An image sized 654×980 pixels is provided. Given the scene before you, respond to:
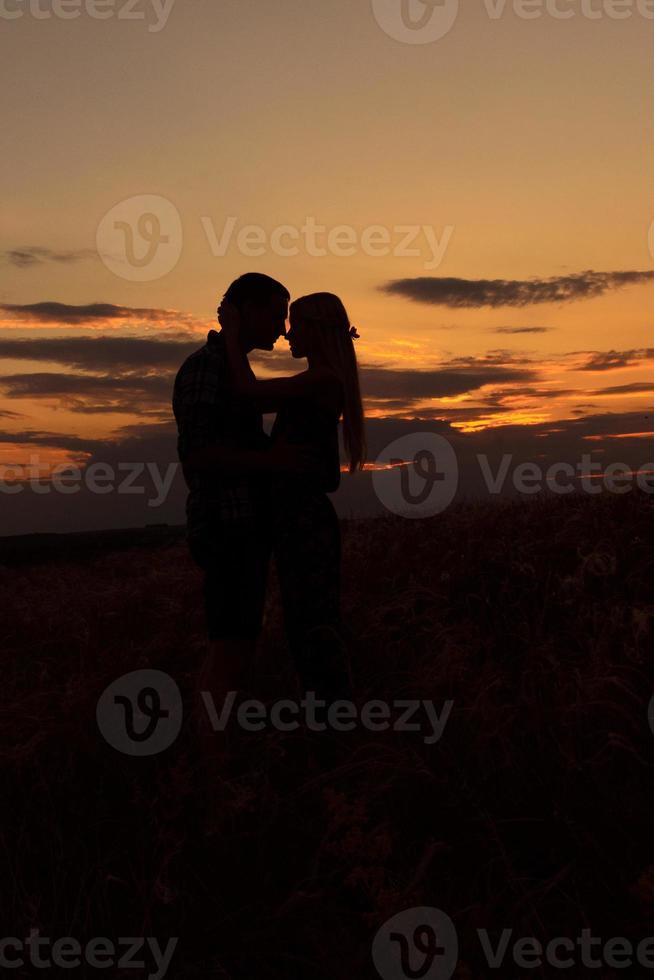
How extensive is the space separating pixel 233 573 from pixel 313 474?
550mm

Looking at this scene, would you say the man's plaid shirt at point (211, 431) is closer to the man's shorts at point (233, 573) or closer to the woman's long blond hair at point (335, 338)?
the man's shorts at point (233, 573)

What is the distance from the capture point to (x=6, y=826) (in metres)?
3.78

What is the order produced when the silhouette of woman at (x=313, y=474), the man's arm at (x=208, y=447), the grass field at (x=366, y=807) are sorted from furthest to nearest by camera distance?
the silhouette of woman at (x=313, y=474), the man's arm at (x=208, y=447), the grass field at (x=366, y=807)

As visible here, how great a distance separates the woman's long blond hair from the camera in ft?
13.4

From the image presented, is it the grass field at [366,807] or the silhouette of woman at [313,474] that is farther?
the silhouette of woman at [313,474]

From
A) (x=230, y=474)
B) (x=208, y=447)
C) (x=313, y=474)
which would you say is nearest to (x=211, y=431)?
(x=208, y=447)

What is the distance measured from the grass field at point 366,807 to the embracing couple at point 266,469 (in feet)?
1.55

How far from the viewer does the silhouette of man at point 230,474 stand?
395 cm

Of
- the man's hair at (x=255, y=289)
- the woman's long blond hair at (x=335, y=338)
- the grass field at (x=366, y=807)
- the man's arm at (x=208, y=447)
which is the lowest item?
the grass field at (x=366, y=807)

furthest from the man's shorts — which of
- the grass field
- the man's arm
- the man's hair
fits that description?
the man's hair

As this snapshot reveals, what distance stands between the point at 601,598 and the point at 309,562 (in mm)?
2902

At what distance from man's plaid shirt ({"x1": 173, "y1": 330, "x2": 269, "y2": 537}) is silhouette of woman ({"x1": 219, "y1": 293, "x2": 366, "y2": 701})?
0.27 ft

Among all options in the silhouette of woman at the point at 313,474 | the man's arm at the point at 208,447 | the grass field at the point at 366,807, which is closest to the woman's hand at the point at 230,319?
the silhouette of woman at the point at 313,474

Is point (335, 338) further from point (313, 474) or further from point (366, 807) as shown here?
point (366, 807)
